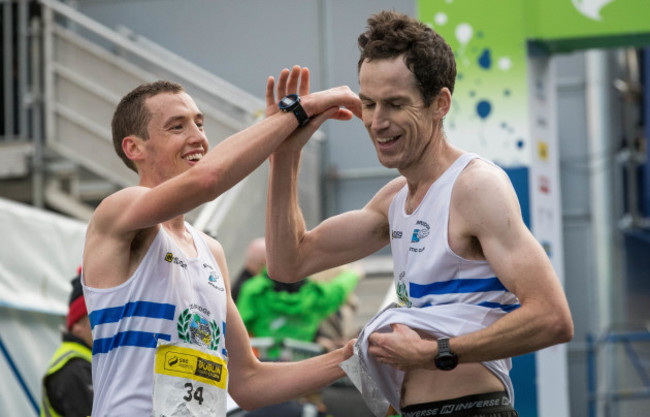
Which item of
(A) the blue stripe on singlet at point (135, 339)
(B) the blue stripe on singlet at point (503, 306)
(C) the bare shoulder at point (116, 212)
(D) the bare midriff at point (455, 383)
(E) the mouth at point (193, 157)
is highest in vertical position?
(E) the mouth at point (193, 157)

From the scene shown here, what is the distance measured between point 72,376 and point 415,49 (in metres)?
2.64

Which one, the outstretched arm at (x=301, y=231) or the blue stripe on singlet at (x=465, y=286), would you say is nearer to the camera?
the blue stripe on singlet at (x=465, y=286)

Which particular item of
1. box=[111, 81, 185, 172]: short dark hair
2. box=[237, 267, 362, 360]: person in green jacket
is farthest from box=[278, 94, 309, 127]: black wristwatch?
box=[237, 267, 362, 360]: person in green jacket

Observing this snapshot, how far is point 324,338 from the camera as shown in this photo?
8203 mm

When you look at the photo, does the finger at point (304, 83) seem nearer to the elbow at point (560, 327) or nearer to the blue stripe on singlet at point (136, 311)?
the blue stripe on singlet at point (136, 311)

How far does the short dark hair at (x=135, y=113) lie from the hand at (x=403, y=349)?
111 cm

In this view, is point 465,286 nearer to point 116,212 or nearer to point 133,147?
point 116,212

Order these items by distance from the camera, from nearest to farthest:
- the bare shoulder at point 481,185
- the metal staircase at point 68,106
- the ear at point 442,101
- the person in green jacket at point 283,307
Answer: the bare shoulder at point 481,185 < the ear at point 442,101 < the person in green jacket at point 283,307 < the metal staircase at point 68,106

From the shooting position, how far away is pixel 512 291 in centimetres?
323

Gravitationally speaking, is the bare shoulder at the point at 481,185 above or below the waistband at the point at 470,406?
above

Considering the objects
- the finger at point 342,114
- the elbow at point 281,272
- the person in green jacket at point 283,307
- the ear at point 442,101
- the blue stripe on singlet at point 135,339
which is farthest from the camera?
the person in green jacket at point 283,307

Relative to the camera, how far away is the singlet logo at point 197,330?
349 centimetres

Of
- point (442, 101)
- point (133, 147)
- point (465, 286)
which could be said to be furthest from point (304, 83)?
point (465, 286)

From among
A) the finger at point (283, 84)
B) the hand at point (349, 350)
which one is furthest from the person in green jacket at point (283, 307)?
the finger at point (283, 84)
